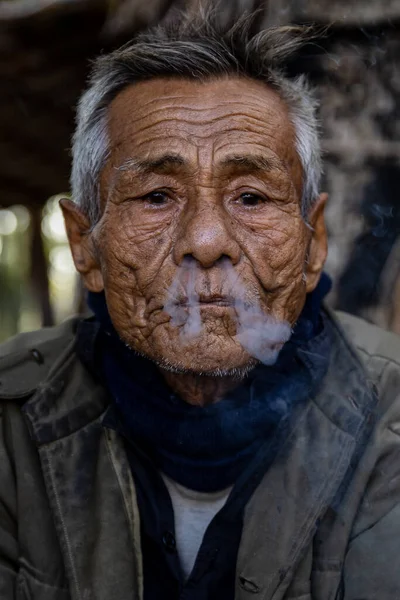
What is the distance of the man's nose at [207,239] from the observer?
2.36m

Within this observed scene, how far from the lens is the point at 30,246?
788 centimetres

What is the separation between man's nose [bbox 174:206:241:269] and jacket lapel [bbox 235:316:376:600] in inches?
23.2

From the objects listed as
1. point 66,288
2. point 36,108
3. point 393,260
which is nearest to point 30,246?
point 36,108

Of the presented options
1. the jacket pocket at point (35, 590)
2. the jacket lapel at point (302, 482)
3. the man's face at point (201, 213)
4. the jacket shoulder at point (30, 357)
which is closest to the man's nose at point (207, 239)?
the man's face at point (201, 213)

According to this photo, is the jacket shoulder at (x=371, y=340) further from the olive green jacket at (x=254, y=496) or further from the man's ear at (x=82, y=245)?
the man's ear at (x=82, y=245)

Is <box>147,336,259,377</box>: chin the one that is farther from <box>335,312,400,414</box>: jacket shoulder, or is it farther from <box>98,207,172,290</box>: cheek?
<box>335,312,400,414</box>: jacket shoulder

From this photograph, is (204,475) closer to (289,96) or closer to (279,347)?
(279,347)

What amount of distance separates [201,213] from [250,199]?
0.21 meters

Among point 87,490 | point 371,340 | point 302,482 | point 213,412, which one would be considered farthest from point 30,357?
point 371,340

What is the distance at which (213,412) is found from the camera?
258 centimetres

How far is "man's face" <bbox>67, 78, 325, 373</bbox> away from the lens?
2418 millimetres

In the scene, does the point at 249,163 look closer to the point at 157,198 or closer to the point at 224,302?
the point at 157,198

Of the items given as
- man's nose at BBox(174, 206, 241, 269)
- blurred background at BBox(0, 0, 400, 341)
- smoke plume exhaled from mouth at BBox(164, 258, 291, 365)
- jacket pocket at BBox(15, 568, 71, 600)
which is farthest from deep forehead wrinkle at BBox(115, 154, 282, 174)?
jacket pocket at BBox(15, 568, 71, 600)

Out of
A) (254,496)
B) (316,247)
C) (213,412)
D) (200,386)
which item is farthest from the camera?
(316,247)
